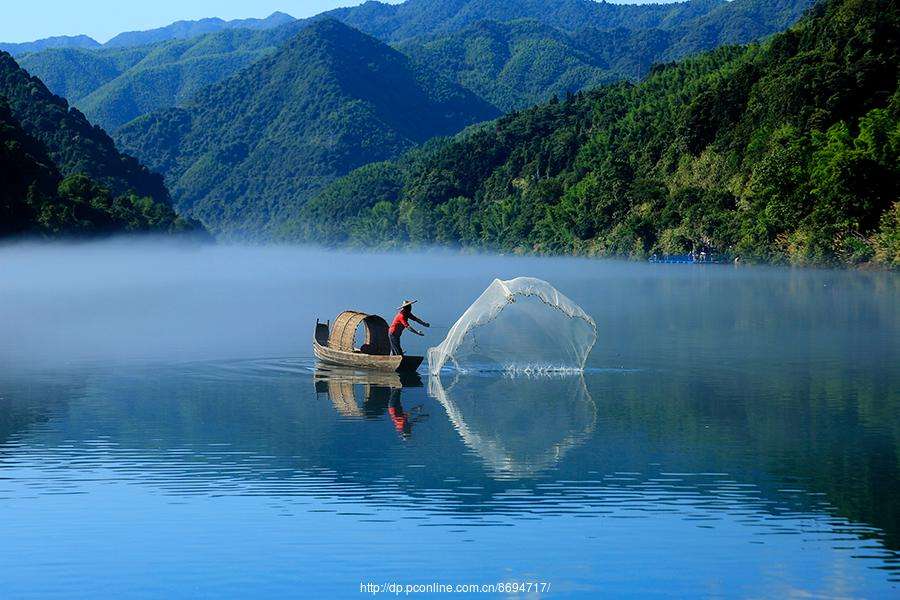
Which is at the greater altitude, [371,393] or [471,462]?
[371,393]

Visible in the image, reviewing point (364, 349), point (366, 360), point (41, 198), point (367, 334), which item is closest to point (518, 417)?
point (366, 360)

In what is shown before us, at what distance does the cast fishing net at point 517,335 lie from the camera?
1588 inches

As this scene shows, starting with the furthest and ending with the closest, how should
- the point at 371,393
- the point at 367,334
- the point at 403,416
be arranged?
the point at 367,334 < the point at 371,393 < the point at 403,416

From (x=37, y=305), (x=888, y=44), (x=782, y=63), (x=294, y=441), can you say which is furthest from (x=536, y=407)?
(x=782, y=63)

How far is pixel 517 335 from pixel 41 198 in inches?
4251

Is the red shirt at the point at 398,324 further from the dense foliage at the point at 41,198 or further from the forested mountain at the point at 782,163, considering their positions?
the dense foliage at the point at 41,198

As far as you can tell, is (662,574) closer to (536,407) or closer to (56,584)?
(56,584)

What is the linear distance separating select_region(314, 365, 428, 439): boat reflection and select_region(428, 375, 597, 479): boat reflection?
0.94 metres

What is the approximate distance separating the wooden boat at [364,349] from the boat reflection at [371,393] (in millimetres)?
329

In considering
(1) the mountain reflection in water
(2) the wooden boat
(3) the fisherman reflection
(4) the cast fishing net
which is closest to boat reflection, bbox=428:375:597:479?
(1) the mountain reflection in water

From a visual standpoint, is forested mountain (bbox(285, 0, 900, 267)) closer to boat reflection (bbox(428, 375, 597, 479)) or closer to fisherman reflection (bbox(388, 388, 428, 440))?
boat reflection (bbox(428, 375, 597, 479))

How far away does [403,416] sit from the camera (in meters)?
34.9

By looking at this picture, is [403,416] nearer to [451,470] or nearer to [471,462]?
[471,462]

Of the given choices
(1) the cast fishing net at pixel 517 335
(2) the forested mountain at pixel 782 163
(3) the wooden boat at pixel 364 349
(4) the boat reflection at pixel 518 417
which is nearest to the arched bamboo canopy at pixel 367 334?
(3) the wooden boat at pixel 364 349
